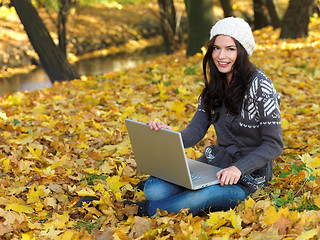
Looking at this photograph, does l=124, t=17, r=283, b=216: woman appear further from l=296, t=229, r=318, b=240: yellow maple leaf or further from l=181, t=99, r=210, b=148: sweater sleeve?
l=296, t=229, r=318, b=240: yellow maple leaf

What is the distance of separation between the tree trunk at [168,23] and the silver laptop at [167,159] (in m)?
8.66

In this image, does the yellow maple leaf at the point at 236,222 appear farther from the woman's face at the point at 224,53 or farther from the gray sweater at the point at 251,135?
the woman's face at the point at 224,53

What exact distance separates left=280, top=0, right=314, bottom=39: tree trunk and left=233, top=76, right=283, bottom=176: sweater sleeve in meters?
7.00

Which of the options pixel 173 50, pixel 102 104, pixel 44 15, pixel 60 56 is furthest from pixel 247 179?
pixel 44 15

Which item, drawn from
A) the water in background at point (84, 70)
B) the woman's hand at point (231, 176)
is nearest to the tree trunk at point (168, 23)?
the water in background at point (84, 70)

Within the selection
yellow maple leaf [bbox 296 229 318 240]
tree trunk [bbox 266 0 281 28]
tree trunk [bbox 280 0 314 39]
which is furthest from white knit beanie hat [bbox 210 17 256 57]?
tree trunk [bbox 266 0 281 28]

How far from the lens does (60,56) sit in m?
7.50

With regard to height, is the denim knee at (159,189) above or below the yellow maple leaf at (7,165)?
below

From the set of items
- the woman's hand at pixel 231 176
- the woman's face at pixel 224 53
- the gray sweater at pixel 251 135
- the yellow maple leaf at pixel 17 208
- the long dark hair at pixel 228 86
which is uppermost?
the woman's face at pixel 224 53

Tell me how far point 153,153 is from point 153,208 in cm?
34

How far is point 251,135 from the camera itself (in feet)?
8.37

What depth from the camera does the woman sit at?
7.84 feet

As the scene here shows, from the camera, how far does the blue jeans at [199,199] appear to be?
238 centimetres

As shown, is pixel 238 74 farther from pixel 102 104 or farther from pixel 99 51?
pixel 99 51
